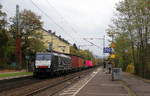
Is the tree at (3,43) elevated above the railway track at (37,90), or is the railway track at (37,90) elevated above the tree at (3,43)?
the tree at (3,43)

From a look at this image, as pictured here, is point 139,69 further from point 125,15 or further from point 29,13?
point 29,13

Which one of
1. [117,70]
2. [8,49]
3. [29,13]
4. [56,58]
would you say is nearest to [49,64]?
[56,58]

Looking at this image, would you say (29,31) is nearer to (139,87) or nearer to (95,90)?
(139,87)

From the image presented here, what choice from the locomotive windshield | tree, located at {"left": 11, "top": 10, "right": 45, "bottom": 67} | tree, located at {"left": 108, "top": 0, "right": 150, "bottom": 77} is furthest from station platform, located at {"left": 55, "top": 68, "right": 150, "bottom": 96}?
tree, located at {"left": 11, "top": 10, "right": 45, "bottom": 67}

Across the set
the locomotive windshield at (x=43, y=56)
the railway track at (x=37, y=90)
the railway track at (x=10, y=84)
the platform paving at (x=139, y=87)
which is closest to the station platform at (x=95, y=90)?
the platform paving at (x=139, y=87)

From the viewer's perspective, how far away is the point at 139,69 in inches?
1959

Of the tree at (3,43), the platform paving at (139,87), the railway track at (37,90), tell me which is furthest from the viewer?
the tree at (3,43)

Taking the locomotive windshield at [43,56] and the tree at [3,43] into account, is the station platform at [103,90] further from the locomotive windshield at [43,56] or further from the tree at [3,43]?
the tree at [3,43]

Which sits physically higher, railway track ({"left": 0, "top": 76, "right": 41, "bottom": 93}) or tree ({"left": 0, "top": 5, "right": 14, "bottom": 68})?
tree ({"left": 0, "top": 5, "right": 14, "bottom": 68})

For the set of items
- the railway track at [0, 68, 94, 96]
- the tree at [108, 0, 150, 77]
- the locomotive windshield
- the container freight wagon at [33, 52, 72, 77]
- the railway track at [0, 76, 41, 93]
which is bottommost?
the railway track at [0, 68, 94, 96]

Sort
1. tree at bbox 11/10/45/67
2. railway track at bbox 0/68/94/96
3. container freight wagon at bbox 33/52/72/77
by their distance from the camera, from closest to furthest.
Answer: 1. railway track at bbox 0/68/94/96
2. container freight wagon at bbox 33/52/72/77
3. tree at bbox 11/10/45/67

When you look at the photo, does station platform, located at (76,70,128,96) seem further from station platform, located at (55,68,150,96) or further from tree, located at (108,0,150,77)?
tree, located at (108,0,150,77)

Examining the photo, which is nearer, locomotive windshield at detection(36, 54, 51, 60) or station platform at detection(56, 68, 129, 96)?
station platform at detection(56, 68, 129, 96)

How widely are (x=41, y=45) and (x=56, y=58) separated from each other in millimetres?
38354
